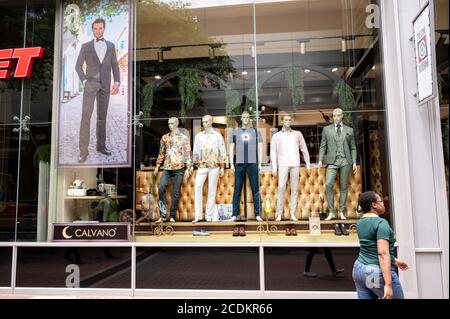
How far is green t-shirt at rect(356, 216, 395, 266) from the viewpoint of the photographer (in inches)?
127

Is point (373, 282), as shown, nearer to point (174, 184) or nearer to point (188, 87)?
point (174, 184)

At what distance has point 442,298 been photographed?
16.0 feet

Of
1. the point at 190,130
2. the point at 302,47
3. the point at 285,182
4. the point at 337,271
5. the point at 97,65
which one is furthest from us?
the point at 302,47

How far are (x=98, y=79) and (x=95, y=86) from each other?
0.39 feet

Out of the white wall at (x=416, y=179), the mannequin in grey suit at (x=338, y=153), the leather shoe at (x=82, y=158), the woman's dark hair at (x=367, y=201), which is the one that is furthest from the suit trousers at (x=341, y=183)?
the leather shoe at (x=82, y=158)

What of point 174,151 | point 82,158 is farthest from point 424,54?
point 82,158

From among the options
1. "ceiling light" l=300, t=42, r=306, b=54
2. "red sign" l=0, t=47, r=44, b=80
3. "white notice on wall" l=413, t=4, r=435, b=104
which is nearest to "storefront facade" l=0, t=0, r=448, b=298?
"ceiling light" l=300, t=42, r=306, b=54

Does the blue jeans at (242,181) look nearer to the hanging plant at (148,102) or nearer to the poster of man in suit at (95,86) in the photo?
the hanging plant at (148,102)

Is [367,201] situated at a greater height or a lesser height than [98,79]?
lesser

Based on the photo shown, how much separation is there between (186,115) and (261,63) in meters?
1.47

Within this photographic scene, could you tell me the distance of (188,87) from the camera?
21.7 feet

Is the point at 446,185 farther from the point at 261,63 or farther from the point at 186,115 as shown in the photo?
the point at 186,115

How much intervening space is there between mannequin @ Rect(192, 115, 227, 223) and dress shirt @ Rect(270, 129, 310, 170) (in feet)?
2.63

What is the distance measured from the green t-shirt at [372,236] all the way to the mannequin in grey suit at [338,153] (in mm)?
2696
